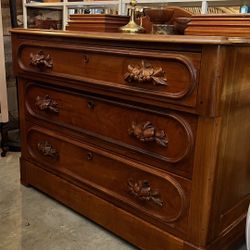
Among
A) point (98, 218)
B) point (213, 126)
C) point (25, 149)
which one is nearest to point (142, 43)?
point (213, 126)

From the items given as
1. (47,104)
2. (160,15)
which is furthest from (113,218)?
(160,15)

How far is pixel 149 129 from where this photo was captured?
1.09 meters

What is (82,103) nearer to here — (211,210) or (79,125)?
(79,125)

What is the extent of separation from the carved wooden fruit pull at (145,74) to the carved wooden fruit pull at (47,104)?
1.60ft

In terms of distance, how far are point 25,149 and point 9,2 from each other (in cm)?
117

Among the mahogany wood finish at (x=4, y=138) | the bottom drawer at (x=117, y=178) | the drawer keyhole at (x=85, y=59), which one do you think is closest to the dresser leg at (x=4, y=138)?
the mahogany wood finish at (x=4, y=138)

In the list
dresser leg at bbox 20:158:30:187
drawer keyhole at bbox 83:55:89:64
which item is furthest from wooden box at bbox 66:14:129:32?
dresser leg at bbox 20:158:30:187

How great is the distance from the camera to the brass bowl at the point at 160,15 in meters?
1.30

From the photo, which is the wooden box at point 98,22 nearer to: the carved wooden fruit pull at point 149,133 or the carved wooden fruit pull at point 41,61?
the carved wooden fruit pull at point 41,61

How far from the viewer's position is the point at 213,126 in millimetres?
950

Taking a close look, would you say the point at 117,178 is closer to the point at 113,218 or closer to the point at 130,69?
the point at 113,218

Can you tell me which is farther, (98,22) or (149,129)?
(98,22)

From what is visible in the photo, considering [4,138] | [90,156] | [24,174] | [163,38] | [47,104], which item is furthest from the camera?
[4,138]

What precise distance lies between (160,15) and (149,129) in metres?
0.50
